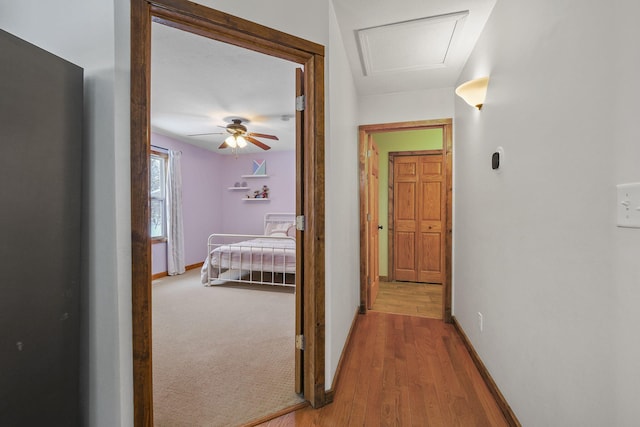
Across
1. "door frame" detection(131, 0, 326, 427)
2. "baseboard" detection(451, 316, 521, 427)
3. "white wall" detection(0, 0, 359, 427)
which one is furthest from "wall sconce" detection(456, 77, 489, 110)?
"white wall" detection(0, 0, 359, 427)

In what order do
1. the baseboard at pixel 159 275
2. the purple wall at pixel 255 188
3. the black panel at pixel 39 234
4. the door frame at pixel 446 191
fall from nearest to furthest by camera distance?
the black panel at pixel 39 234
the door frame at pixel 446 191
the baseboard at pixel 159 275
the purple wall at pixel 255 188

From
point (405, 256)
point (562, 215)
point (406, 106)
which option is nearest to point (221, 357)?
point (562, 215)

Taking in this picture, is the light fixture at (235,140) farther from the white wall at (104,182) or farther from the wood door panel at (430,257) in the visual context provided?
the wood door panel at (430,257)

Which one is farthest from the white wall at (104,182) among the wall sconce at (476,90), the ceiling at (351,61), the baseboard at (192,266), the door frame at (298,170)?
the baseboard at (192,266)

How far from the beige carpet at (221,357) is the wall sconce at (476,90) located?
232 cm

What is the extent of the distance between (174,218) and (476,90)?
4856 millimetres

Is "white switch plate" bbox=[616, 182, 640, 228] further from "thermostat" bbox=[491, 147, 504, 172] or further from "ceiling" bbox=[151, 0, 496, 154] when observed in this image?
"ceiling" bbox=[151, 0, 496, 154]

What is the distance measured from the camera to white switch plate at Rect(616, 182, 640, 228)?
2.42ft

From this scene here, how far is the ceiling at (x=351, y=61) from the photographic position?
1.82 metres

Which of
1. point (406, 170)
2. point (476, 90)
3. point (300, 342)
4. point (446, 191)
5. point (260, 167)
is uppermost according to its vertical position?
point (260, 167)

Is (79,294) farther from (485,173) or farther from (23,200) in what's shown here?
(485,173)

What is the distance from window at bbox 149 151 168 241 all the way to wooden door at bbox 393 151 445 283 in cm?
401

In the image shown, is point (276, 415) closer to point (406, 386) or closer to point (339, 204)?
point (406, 386)

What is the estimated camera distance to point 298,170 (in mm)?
1691
